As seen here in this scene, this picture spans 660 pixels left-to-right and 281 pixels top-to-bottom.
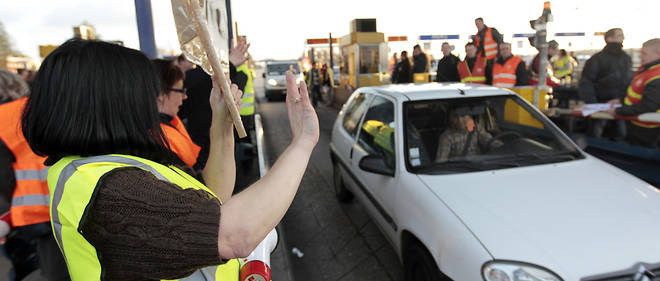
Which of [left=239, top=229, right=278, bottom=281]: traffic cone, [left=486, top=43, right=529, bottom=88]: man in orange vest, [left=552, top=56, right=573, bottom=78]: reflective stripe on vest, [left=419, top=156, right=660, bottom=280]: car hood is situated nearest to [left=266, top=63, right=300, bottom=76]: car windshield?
[left=552, top=56, right=573, bottom=78]: reflective stripe on vest

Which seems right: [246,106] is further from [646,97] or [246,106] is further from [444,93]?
[646,97]

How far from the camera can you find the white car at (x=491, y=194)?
187cm

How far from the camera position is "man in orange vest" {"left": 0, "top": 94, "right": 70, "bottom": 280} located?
75.8 inches

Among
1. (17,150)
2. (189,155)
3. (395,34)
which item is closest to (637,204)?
(189,155)

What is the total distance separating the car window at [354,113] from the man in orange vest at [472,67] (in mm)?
3751

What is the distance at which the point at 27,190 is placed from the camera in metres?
1.99

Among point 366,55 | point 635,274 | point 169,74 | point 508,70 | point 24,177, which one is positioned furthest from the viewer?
point 366,55

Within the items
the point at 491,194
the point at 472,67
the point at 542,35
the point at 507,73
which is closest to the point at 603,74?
the point at 542,35

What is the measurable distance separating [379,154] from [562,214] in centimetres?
142

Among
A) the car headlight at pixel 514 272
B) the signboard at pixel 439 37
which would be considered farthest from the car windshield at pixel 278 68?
the car headlight at pixel 514 272

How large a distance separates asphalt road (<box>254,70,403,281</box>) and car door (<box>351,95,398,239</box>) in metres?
0.41

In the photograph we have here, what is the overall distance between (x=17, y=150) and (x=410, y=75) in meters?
10.5

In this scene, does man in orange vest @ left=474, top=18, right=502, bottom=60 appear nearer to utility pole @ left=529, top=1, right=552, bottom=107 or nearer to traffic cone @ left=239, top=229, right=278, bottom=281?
utility pole @ left=529, top=1, right=552, bottom=107

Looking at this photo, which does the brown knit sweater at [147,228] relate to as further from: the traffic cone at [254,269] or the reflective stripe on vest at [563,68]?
the reflective stripe on vest at [563,68]
